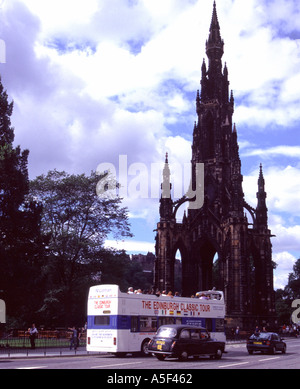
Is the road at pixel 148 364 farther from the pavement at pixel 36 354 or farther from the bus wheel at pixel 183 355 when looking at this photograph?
the pavement at pixel 36 354

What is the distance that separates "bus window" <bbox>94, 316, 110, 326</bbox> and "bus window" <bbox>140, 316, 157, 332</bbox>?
2.08m

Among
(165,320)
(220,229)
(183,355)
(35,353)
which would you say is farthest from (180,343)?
(220,229)

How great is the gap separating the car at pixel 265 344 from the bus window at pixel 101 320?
8923mm

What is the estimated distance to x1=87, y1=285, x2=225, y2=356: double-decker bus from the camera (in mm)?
25906

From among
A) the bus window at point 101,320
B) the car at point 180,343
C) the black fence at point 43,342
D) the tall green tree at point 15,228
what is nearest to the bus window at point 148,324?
the bus window at point 101,320

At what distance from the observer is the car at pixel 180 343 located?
74.5 feet

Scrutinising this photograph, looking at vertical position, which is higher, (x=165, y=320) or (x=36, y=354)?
(x=165, y=320)

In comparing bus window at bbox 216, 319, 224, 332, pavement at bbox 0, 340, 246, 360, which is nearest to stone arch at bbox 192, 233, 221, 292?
bus window at bbox 216, 319, 224, 332

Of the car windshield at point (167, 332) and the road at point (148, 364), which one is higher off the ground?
the car windshield at point (167, 332)

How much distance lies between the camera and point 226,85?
79.7 metres

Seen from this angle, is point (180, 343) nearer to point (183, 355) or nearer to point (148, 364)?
point (183, 355)

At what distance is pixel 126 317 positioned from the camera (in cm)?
2631

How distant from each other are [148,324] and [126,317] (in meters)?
2.00
